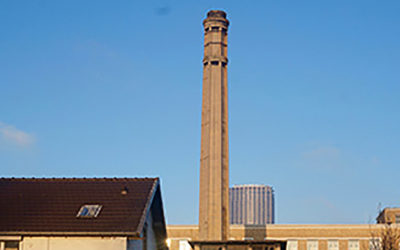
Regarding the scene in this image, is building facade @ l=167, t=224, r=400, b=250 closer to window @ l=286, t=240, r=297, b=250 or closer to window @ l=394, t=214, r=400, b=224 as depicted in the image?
window @ l=286, t=240, r=297, b=250

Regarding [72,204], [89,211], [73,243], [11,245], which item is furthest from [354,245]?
[11,245]

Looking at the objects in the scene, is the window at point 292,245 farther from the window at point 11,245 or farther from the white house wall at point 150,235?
the window at point 11,245

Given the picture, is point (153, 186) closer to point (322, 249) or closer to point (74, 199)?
point (74, 199)

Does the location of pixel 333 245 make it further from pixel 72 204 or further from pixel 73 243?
pixel 73 243

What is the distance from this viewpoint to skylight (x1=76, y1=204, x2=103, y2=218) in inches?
1129

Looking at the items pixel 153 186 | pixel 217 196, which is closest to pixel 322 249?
pixel 217 196

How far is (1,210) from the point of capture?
29.7 m

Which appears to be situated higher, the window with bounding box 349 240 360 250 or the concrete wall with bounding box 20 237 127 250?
the window with bounding box 349 240 360 250

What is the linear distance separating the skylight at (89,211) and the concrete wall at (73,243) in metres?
1.31

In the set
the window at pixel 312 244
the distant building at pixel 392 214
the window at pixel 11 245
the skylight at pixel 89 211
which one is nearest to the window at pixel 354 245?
the window at pixel 312 244

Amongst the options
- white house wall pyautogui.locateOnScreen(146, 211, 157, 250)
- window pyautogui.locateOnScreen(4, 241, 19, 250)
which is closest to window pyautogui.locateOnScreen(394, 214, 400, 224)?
white house wall pyautogui.locateOnScreen(146, 211, 157, 250)

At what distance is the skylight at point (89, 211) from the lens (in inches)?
1129

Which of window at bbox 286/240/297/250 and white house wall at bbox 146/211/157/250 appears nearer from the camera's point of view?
white house wall at bbox 146/211/157/250

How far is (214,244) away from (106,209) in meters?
9.25
